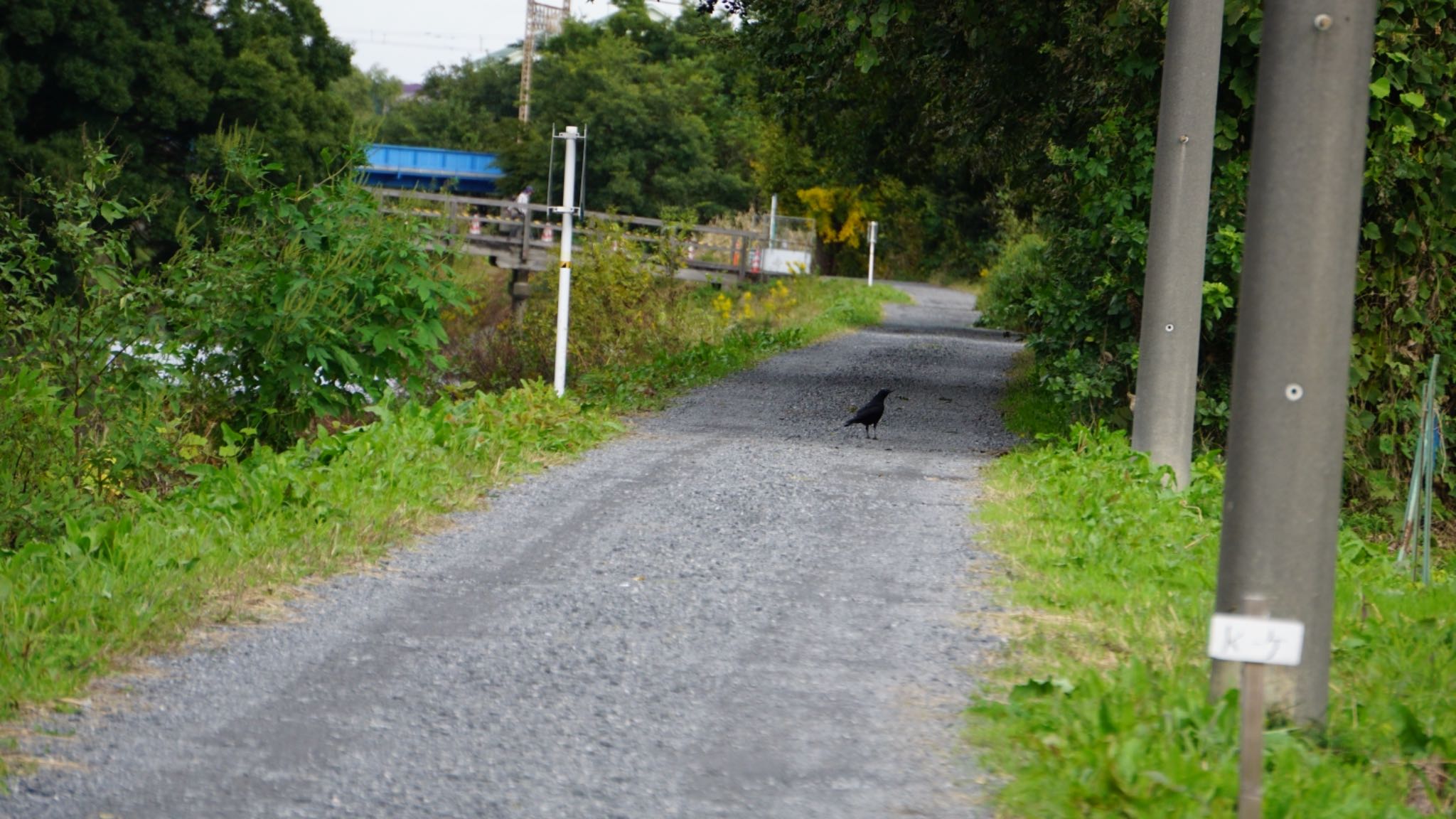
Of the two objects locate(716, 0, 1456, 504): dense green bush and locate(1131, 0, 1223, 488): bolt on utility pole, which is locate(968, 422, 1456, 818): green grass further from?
locate(716, 0, 1456, 504): dense green bush

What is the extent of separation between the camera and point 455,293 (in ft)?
38.6

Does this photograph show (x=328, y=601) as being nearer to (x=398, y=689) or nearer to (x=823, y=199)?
(x=398, y=689)

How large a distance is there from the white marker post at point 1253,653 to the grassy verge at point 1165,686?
24 centimetres

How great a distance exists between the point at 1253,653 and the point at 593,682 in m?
2.35

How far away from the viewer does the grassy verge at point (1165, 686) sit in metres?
4.39

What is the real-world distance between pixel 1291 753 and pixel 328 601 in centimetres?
389

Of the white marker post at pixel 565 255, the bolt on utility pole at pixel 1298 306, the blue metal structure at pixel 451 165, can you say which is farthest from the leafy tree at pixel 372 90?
the bolt on utility pole at pixel 1298 306

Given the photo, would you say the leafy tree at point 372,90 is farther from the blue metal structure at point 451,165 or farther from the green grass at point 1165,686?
the green grass at point 1165,686

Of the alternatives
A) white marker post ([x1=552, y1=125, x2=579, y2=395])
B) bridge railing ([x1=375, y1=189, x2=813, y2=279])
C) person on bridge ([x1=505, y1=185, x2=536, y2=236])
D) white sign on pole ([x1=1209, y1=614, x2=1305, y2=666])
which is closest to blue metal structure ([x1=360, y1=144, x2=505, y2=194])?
person on bridge ([x1=505, y1=185, x2=536, y2=236])

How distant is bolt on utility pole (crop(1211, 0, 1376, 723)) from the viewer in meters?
4.86

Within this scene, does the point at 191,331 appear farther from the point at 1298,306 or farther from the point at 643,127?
the point at 643,127

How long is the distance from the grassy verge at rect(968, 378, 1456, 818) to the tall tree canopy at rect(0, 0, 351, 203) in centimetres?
2758

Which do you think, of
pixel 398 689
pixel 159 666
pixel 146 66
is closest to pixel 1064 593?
pixel 398 689

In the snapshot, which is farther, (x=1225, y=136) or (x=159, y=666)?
(x=1225, y=136)
